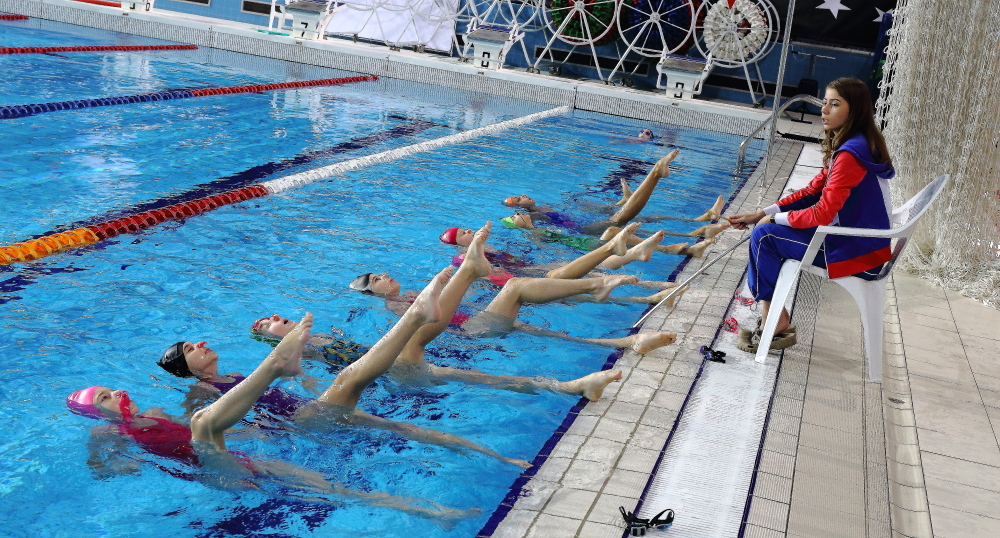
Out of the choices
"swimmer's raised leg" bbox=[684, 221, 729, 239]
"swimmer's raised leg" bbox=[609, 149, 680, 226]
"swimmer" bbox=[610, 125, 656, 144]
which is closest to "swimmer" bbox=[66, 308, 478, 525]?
"swimmer's raised leg" bbox=[609, 149, 680, 226]

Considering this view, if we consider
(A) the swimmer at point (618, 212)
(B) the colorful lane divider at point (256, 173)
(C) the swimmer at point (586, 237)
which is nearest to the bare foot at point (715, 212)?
(A) the swimmer at point (618, 212)

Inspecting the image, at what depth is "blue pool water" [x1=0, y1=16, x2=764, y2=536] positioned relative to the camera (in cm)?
283

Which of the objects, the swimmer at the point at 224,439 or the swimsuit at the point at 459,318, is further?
the swimsuit at the point at 459,318

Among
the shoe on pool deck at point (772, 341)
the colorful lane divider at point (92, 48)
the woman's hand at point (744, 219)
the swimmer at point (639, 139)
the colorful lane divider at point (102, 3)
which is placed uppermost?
the colorful lane divider at point (102, 3)

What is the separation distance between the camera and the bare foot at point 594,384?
3.24 m

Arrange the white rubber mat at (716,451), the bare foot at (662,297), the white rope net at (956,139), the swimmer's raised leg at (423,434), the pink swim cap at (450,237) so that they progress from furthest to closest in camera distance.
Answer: the pink swim cap at (450,237) → the white rope net at (956,139) → the bare foot at (662,297) → the swimmer's raised leg at (423,434) → the white rubber mat at (716,451)

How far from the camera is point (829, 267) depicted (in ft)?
11.8

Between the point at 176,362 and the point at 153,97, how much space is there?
6548 mm

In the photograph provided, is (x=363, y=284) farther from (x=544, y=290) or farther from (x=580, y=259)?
(x=580, y=259)

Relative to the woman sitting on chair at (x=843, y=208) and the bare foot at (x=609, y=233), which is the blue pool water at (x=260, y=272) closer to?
the bare foot at (x=609, y=233)

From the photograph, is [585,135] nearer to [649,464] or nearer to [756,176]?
[756,176]

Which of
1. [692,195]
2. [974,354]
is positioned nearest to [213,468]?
[974,354]

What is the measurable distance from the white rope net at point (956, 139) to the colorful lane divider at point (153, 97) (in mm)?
7085

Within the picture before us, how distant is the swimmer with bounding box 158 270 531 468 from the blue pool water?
0.07 metres
